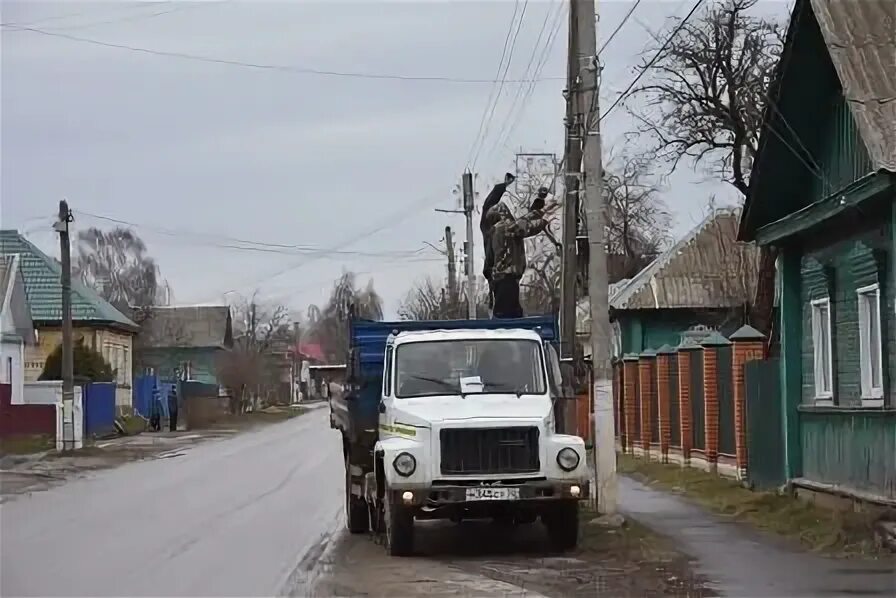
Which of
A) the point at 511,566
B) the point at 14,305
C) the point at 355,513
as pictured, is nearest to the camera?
the point at 511,566

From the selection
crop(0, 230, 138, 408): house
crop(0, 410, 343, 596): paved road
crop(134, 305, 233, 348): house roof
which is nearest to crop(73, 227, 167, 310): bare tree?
crop(134, 305, 233, 348): house roof

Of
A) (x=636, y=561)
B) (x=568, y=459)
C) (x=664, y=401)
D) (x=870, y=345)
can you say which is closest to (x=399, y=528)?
(x=568, y=459)

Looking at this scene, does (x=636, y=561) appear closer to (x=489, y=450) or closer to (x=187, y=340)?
(x=489, y=450)

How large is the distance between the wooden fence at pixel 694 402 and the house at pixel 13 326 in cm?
2242

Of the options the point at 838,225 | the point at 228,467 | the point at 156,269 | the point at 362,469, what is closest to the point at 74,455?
the point at 228,467

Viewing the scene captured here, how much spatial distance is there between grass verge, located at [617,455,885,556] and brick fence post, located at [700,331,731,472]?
397 mm

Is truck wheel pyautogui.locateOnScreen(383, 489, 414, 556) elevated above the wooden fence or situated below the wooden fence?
below

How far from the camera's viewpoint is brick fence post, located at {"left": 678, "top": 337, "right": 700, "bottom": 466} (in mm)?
25078

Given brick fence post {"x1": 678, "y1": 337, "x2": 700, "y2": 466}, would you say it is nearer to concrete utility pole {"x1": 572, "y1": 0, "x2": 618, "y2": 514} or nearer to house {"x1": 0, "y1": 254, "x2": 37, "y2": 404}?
concrete utility pole {"x1": 572, "y1": 0, "x2": 618, "y2": 514}

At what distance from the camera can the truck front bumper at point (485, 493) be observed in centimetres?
1356

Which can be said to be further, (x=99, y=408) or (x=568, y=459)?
(x=99, y=408)

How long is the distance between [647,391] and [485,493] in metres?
16.4

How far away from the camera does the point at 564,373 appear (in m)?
15.3

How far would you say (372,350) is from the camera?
1609cm
